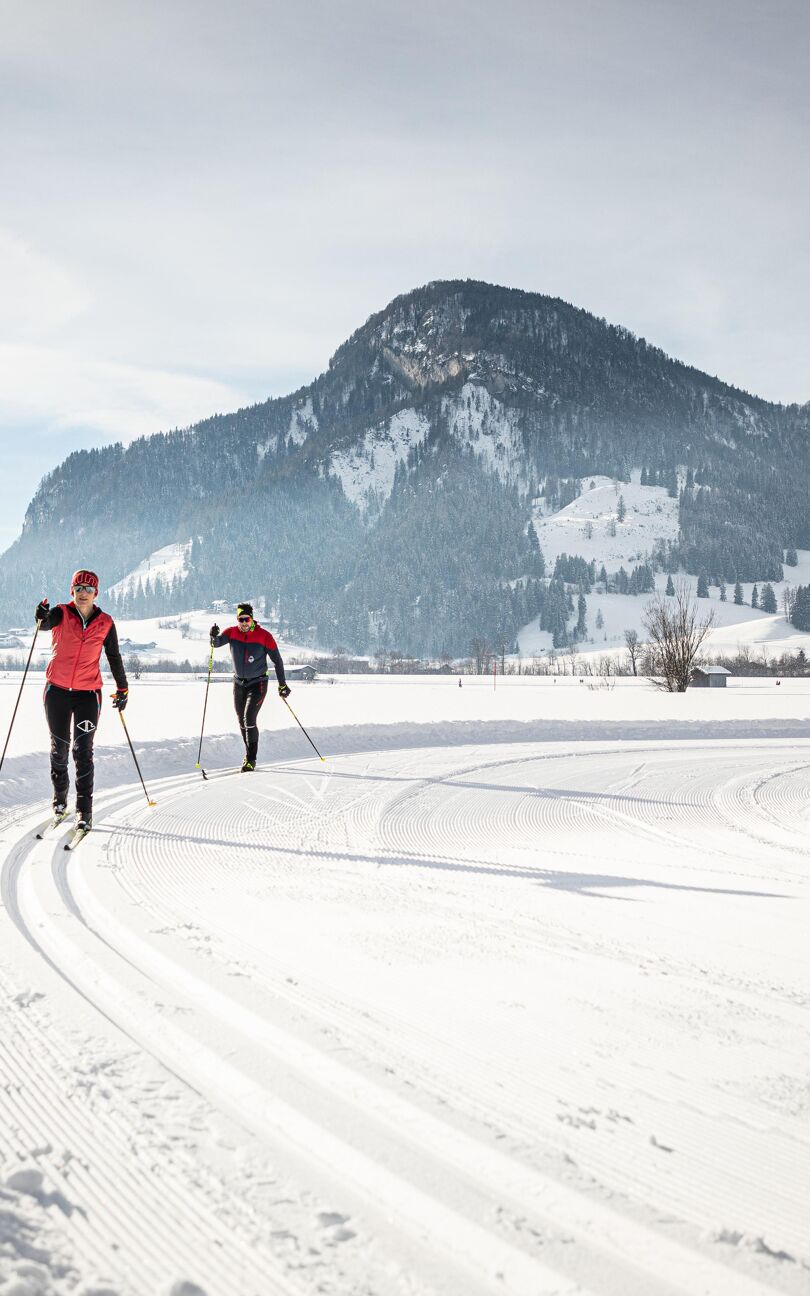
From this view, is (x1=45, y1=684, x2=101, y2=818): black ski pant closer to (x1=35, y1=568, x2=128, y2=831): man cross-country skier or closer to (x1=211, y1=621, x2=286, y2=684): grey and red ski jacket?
(x1=35, y1=568, x2=128, y2=831): man cross-country skier

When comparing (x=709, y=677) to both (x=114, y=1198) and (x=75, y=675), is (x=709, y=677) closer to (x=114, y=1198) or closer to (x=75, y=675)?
(x=75, y=675)

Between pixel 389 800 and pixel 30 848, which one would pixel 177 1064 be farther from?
pixel 389 800

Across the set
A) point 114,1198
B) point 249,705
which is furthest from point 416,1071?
point 249,705

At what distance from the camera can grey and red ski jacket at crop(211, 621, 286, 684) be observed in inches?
443

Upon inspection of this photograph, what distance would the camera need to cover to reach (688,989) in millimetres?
3391

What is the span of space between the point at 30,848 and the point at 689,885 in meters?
4.74

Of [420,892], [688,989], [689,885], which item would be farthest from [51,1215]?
[689,885]

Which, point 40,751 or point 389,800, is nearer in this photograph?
point 389,800

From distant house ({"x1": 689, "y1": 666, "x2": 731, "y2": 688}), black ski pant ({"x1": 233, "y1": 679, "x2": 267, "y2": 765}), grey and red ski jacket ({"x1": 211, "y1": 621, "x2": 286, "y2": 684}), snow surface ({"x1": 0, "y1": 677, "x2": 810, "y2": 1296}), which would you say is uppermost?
grey and red ski jacket ({"x1": 211, "y1": 621, "x2": 286, "y2": 684})

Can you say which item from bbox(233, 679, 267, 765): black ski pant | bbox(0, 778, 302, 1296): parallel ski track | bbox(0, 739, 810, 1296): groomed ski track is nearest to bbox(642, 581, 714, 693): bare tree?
bbox(233, 679, 267, 765): black ski pant

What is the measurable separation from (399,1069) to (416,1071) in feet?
0.18

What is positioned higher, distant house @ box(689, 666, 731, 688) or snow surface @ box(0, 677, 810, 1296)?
snow surface @ box(0, 677, 810, 1296)

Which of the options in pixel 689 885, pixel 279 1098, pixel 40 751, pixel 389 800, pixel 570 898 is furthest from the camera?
pixel 40 751

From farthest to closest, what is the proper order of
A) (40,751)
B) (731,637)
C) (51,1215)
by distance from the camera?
(731,637) → (40,751) → (51,1215)
